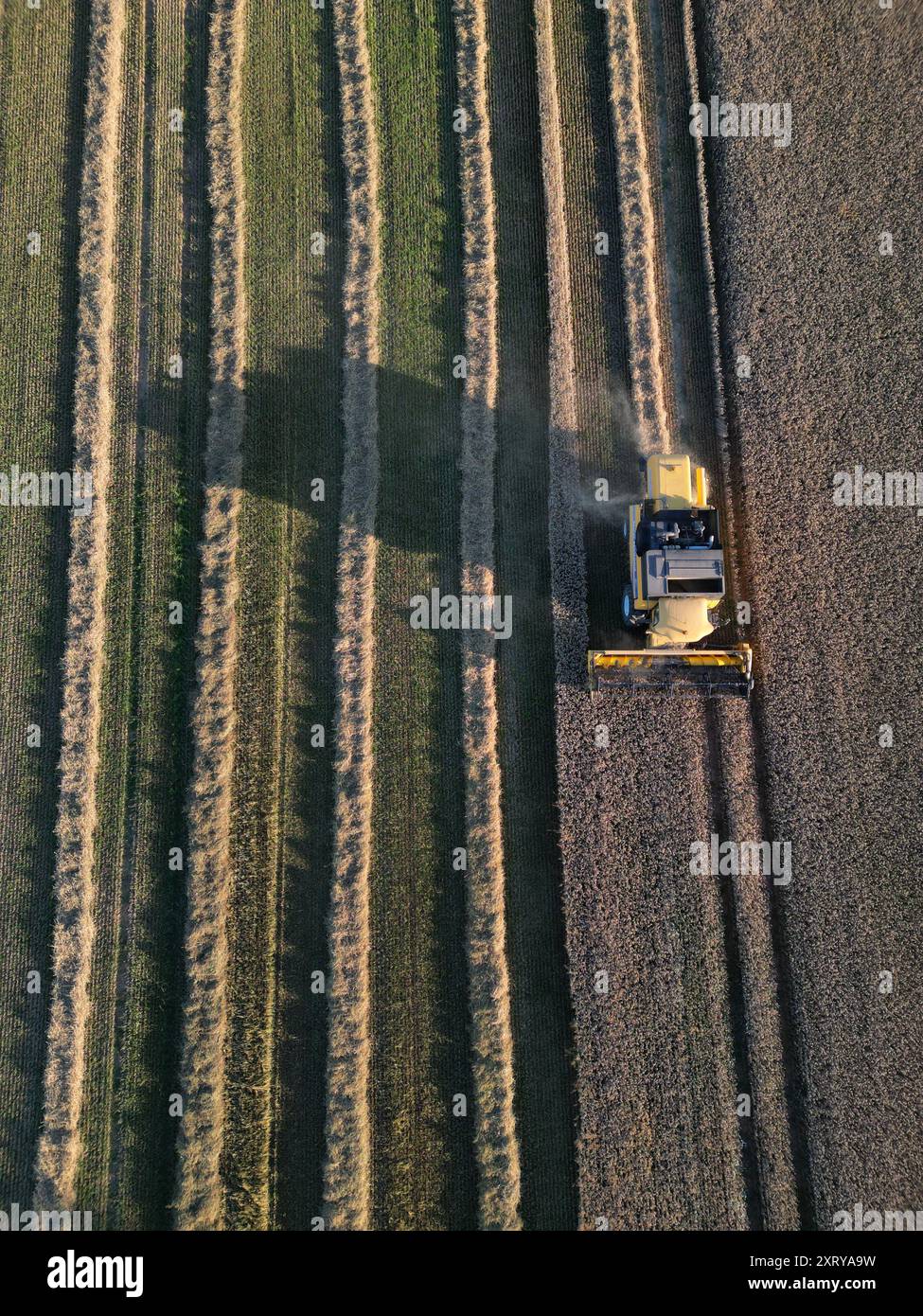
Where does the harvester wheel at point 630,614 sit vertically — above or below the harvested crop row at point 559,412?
below

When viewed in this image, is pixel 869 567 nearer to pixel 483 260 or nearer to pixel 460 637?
pixel 460 637

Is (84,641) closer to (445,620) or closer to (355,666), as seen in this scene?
(355,666)

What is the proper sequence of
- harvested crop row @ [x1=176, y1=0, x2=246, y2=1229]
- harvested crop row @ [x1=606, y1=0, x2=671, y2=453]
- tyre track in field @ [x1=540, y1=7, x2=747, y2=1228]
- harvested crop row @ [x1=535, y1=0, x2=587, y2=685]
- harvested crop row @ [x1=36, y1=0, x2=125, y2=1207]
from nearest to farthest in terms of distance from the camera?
1. tyre track in field @ [x1=540, y1=7, x2=747, y2=1228]
2. harvested crop row @ [x1=176, y1=0, x2=246, y2=1229]
3. harvested crop row @ [x1=36, y1=0, x2=125, y2=1207]
4. harvested crop row @ [x1=535, y1=0, x2=587, y2=685]
5. harvested crop row @ [x1=606, y1=0, x2=671, y2=453]

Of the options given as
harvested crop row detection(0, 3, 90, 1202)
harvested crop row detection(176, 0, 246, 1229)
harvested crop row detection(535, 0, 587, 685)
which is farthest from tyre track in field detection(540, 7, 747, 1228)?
harvested crop row detection(0, 3, 90, 1202)

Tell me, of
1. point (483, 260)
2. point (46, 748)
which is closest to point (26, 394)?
point (46, 748)

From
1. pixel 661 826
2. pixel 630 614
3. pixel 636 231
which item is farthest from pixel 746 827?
pixel 636 231

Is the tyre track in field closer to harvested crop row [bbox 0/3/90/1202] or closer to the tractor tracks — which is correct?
the tractor tracks

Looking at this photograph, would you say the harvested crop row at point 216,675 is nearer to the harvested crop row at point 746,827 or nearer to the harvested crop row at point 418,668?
the harvested crop row at point 418,668

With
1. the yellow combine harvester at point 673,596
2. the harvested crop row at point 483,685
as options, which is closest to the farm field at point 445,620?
the harvested crop row at point 483,685
